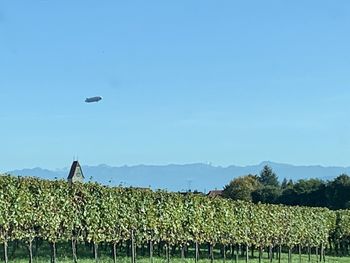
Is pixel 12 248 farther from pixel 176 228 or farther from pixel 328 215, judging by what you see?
pixel 328 215

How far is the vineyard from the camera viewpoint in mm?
30844

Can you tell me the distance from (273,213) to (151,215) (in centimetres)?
1531

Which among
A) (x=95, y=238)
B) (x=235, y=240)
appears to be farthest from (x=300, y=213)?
(x=95, y=238)

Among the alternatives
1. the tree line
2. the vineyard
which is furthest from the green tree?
the vineyard

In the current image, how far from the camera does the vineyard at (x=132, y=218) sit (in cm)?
3084

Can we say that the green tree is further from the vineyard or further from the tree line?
the vineyard

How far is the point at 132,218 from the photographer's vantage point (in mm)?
37875

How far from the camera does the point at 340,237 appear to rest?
225ft

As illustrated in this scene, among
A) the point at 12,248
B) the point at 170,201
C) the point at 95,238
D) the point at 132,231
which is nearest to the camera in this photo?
the point at 95,238

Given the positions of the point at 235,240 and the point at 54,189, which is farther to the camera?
the point at 235,240

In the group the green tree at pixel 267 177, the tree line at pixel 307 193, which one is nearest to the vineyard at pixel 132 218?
the tree line at pixel 307 193

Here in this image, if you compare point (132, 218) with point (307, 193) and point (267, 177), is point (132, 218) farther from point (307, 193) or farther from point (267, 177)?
point (267, 177)

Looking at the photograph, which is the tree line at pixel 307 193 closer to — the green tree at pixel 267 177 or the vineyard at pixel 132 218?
the vineyard at pixel 132 218

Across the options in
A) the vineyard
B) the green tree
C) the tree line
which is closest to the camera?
the vineyard
